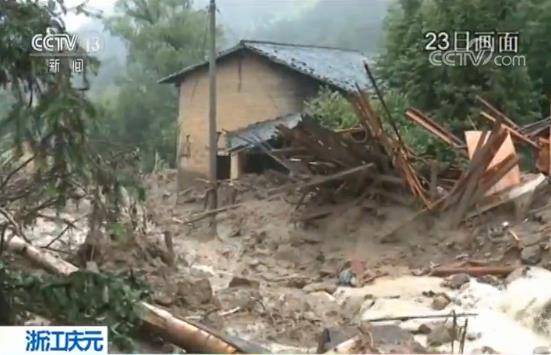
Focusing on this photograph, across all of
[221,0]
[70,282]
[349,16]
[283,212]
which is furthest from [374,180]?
[70,282]

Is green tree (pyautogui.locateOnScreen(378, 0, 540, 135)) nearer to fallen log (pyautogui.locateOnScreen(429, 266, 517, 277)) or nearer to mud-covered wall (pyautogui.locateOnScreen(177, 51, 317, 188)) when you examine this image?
mud-covered wall (pyautogui.locateOnScreen(177, 51, 317, 188))

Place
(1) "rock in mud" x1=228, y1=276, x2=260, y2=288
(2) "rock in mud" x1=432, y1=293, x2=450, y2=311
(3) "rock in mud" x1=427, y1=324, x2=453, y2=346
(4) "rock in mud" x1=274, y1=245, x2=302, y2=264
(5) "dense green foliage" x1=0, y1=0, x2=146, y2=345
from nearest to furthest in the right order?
1. (5) "dense green foliage" x1=0, y1=0, x2=146, y2=345
2. (3) "rock in mud" x1=427, y1=324, x2=453, y2=346
3. (2) "rock in mud" x1=432, y1=293, x2=450, y2=311
4. (1) "rock in mud" x1=228, y1=276, x2=260, y2=288
5. (4) "rock in mud" x1=274, y1=245, x2=302, y2=264

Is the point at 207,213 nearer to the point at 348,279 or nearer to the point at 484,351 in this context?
the point at 348,279

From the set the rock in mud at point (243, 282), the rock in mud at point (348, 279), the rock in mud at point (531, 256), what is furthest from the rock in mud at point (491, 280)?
the rock in mud at point (243, 282)

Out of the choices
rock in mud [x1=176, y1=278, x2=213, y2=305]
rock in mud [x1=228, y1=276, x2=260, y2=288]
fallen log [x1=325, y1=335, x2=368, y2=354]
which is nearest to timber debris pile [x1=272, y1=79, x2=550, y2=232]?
rock in mud [x1=228, y1=276, x2=260, y2=288]

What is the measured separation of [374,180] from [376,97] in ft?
1.17

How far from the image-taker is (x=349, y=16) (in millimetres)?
3008

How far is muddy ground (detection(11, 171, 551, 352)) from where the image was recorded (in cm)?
299

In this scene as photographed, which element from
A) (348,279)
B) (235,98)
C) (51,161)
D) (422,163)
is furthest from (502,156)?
(51,161)

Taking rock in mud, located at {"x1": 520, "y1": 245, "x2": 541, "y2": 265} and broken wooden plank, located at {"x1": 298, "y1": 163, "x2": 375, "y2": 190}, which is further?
broken wooden plank, located at {"x1": 298, "y1": 163, "x2": 375, "y2": 190}

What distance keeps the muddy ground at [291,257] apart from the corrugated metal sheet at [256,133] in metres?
0.12

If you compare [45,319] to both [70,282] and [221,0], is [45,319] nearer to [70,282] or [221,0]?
[70,282]

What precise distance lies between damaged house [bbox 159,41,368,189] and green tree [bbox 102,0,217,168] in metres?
0.05

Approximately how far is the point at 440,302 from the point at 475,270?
184mm
